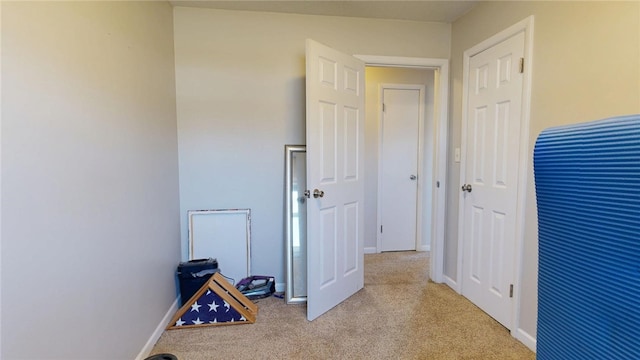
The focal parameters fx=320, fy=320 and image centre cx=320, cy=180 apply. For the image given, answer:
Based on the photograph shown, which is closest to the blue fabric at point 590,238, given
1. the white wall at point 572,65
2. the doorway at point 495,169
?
the white wall at point 572,65

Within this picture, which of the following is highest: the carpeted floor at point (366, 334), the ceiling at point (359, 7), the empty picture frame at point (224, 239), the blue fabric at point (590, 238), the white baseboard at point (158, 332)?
the ceiling at point (359, 7)

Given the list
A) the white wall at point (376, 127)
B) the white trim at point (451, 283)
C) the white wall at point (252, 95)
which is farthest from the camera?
the white wall at point (376, 127)

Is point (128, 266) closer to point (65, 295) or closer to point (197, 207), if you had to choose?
point (65, 295)

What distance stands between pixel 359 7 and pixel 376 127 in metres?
1.51

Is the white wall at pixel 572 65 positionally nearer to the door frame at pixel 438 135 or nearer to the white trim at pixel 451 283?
the door frame at pixel 438 135

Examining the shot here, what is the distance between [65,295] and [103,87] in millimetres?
903

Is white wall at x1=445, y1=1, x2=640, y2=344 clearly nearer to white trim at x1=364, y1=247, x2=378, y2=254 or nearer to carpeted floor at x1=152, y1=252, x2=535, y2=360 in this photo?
carpeted floor at x1=152, y1=252, x2=535, y2=360

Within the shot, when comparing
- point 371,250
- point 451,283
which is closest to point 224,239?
point 371,250

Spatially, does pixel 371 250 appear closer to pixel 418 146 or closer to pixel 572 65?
pixel 418 146

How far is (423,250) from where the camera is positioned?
3.97m

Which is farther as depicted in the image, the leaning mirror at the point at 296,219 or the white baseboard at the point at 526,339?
the leaning mirror at the point at 296,219

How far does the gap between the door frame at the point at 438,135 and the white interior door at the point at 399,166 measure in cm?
91

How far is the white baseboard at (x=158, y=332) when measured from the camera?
6.08 feet

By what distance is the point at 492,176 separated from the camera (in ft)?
7.43
